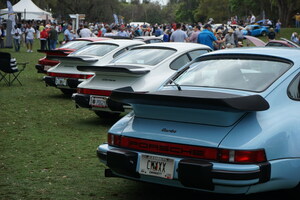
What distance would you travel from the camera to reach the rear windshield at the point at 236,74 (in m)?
5.29

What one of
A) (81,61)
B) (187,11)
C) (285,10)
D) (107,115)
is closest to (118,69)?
(107,115)

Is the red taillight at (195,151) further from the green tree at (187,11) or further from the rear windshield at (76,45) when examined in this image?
the green tree at (187,11)

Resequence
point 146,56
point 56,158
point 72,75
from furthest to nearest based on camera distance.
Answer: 1. point 72,75
2. point 146,56
3. point 56,158

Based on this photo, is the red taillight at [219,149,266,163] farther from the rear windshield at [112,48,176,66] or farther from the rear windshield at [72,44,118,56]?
the rear windshield at [72,44,118,56]

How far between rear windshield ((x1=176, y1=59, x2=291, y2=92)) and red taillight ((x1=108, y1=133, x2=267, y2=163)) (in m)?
0.90

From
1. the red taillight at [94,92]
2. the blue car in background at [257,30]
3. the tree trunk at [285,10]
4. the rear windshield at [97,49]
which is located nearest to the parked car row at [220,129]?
the red taillight at [94,92]

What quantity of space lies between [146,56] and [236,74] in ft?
16.1


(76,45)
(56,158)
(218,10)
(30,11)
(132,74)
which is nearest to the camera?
(56,158)

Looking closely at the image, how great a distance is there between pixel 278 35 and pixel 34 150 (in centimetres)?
4856

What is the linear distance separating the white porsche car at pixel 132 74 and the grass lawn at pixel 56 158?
1.77 feet

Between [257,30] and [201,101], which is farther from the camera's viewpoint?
[257,30]

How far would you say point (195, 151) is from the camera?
4621mm

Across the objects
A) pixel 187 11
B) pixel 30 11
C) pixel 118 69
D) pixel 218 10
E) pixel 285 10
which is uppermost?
pixel 118 69

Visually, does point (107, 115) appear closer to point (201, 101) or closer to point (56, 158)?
point (56, 158)
